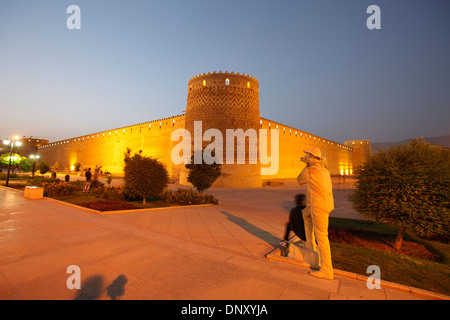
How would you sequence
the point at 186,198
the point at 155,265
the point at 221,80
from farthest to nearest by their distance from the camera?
1. the point at 221,80
2. the point at 186,198
3. the point at 155,265

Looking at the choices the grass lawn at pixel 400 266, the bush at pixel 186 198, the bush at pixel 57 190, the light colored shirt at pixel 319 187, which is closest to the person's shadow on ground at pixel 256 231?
the grass lawn at pixel 400 266

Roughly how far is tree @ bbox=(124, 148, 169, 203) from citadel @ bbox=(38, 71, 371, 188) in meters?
1.41

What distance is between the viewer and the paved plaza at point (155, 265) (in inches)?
101

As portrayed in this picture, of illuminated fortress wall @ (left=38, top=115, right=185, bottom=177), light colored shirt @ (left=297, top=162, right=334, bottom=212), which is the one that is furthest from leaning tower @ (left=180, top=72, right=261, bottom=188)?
light colored shirt @ (left=297, top=162, right=334, bottom=212)

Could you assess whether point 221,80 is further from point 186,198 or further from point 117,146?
point 117,146

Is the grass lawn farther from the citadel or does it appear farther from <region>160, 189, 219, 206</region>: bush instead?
<region>160, 189, 219, 206</region>: bush

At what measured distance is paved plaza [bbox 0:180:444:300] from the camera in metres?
2.57

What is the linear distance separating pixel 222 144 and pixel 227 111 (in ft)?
9.81

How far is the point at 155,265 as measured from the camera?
128 inches

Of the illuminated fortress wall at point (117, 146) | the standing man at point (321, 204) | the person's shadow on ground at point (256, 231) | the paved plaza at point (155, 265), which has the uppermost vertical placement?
the illuminated fortress wall at point (117, 146)

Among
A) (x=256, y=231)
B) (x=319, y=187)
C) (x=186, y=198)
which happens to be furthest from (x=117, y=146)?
(x=319, y=187)

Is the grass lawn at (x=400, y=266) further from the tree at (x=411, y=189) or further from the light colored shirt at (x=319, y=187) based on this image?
the light colored shirt at (x=319, y=187)
